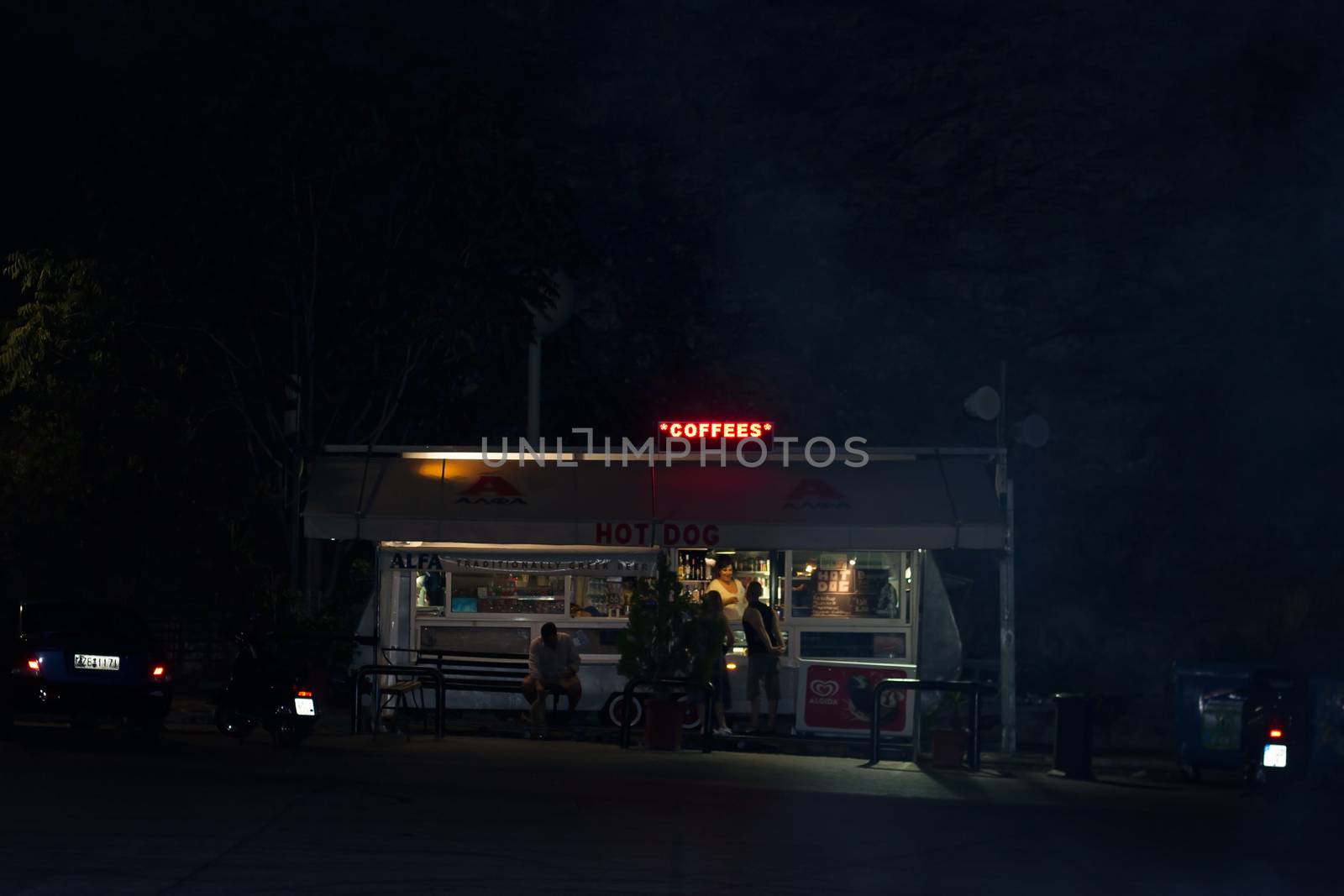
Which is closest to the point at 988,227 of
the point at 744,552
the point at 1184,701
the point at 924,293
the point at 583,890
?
the point at 924,293

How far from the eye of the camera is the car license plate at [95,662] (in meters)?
17.1

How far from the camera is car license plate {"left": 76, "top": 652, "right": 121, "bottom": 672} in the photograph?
17078 mm

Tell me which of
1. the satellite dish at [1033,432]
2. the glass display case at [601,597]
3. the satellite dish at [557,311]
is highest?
the satellite dish at [557,311]

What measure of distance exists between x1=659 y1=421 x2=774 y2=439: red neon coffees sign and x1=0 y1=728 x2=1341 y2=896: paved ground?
589 centimetres

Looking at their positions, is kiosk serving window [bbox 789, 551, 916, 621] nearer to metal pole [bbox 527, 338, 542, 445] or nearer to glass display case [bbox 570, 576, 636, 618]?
glass display case [bbox 570, 576, 636, 618]

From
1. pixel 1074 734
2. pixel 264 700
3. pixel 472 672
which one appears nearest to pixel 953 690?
pixel 1074 734

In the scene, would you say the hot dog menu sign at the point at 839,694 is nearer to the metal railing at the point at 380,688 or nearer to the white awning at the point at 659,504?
the white awning at the point at 659,504

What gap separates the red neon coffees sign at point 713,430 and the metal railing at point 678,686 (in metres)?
4.19

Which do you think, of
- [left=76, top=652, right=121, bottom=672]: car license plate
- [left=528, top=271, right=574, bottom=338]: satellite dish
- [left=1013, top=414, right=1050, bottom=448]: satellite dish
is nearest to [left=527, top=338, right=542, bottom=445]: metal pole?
[left=528, top=271, right=574, bottom=338]: satellite dish

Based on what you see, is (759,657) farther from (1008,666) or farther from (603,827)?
(603,827)

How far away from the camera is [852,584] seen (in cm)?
2202

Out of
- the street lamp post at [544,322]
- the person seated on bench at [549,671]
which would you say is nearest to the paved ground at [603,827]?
the person seated on bench at [549,671]

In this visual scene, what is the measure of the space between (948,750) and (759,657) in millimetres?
3356

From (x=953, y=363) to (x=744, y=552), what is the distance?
1492 cm
